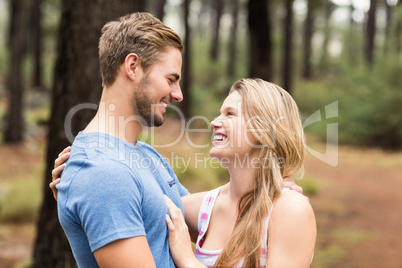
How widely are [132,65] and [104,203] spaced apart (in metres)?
0.75

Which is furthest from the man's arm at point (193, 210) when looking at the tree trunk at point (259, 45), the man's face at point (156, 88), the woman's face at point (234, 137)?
the tree trunk at point (259, 45)

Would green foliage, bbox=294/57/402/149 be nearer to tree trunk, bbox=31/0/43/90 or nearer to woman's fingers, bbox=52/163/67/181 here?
tree trunk, bbox=31/0/43/90

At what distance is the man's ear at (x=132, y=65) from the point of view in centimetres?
224

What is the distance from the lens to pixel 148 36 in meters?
2.27

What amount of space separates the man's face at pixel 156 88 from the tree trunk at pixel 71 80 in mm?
2179

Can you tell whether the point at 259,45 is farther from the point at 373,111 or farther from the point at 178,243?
the point at 373,111

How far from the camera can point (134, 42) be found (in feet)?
7.44

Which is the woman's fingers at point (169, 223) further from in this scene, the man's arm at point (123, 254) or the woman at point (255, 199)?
the man's arm at point (123, 254)

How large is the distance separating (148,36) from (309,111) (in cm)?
2098

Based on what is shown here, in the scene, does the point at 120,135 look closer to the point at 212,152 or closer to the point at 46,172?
the point at 212,152

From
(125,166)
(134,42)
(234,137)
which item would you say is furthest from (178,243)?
(134,42)

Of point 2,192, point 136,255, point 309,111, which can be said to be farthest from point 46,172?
point 309,111

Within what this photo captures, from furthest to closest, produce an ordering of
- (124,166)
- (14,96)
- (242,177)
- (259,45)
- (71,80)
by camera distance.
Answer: (14,96)
(259,45)
(71,80)
(242,177)
(124,166)

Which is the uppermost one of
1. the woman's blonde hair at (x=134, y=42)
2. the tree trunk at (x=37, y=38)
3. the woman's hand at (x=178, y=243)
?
the tree trunk at (x=37, y=38)
